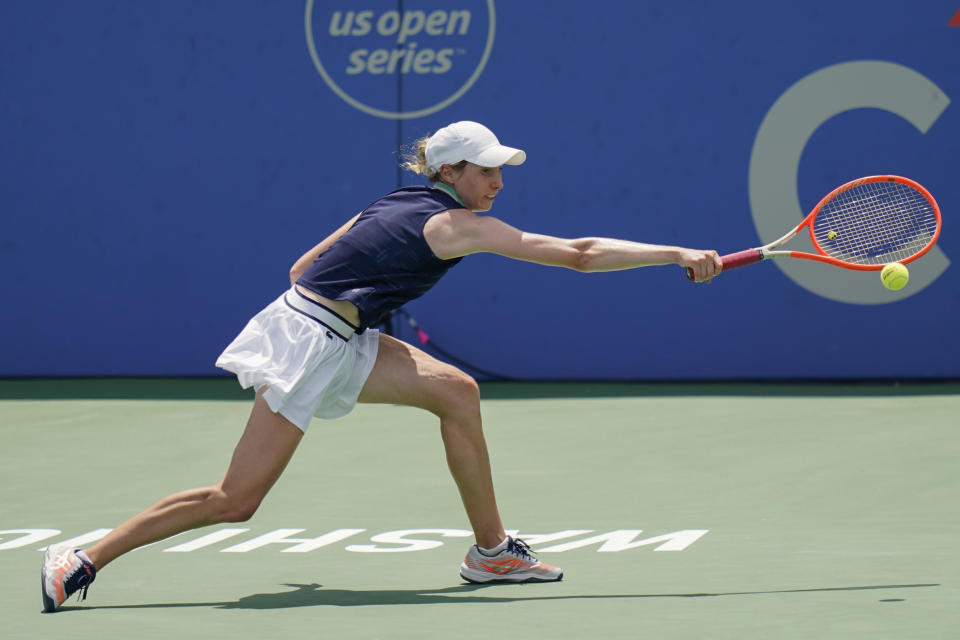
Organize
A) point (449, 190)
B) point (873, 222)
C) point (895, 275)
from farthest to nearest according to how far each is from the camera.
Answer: point (873, 222)
point (895, 275)
point (449, 190)

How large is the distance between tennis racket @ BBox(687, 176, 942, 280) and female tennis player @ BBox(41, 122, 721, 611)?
0.69m

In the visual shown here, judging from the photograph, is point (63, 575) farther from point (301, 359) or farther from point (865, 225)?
point (865, 225)

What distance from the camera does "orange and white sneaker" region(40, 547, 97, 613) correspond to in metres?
4.70

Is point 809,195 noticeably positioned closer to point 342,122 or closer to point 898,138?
point 898,138

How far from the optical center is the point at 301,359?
496cm

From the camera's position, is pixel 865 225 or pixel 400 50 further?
pixel 400 50

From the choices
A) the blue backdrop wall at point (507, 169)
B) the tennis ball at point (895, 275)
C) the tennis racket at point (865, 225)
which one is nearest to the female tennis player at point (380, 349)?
the tennis racket at point (865, 225)

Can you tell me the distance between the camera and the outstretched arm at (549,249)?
4.88 m

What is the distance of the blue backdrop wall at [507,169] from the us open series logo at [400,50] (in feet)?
0.06

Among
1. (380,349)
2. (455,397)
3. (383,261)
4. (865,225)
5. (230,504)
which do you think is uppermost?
(383,261)

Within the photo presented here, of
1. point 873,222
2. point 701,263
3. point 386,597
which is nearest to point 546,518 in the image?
point 386,597

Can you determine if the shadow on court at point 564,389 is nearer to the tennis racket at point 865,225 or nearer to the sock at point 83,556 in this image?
the tennis racket at point 865,225

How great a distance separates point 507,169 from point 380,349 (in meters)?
6.18

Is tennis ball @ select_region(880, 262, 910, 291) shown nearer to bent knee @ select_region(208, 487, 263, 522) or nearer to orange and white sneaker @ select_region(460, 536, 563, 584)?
orange and white sneaker @ select_region(460, 536, 563, 584)
